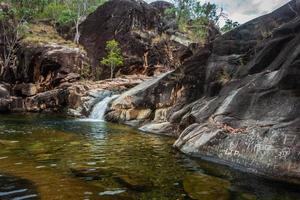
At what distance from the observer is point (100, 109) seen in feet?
122

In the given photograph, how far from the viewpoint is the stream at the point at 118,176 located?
9.56 m

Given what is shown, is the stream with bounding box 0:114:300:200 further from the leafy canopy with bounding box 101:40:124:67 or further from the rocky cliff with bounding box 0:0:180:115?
the leafy canopy with bounding box 101:40:124:67

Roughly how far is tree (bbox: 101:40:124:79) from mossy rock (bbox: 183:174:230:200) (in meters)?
44.1

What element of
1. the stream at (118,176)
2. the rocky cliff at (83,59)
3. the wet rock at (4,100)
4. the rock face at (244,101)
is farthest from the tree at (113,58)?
the stream at (118,176)

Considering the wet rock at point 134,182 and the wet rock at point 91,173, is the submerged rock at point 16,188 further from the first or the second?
the wet rock at point 134,182

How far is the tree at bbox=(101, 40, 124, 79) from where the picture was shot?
5475 cm

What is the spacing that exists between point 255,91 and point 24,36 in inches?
1972

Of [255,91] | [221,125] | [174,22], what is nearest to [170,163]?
[221,125]

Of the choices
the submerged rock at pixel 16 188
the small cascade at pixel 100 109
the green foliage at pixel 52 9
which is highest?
the green foliage at pixel 52 9

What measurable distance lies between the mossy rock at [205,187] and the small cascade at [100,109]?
24.9 metres

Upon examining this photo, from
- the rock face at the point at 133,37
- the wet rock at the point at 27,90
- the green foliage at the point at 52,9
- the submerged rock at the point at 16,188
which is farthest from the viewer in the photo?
the green foliage at the point at 52,9

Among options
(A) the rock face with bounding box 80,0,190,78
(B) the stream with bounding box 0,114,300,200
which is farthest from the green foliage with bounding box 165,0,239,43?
(B) the stream with bounding box 0,114,300,200

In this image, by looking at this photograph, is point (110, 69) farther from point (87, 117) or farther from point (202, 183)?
point (202, 183)

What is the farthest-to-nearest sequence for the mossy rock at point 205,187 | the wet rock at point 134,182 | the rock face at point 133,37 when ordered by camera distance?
1. the rock face at point 133,37
2. the wet rock at point 134,182
3. the mossy rock at point 205,187
